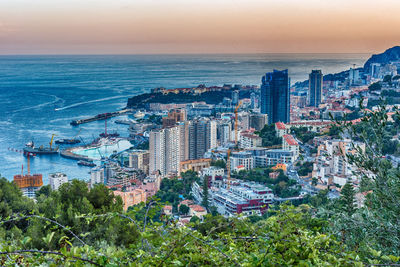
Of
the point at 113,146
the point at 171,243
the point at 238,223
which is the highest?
the point at 171,243

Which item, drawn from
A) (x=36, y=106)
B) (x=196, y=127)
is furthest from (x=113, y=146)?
(x=36, y=106)

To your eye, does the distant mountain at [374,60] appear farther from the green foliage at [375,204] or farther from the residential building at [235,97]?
the green foliage at [375,204]

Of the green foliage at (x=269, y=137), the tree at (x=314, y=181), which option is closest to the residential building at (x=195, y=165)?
the green foliage at (x=269, y=137)

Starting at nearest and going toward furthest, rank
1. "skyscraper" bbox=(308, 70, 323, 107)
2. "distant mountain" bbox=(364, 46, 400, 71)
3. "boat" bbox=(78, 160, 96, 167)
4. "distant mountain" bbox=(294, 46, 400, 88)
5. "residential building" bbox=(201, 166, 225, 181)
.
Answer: "residential building" bbox=(201, 166, 225, 181), "boat" bbox=(78, 160, 96, 167), "distant mountain" bbox=(364, 46, 400, 71), "distant mountain" bbox=(294, 46, 400, 88), "skyscraper" bbox=(308, 70, 323, 107)

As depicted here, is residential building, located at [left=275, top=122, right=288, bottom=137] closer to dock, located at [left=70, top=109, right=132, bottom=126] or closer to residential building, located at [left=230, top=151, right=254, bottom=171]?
residential building, located at [left=230, top=151, right=254, bottom=171]

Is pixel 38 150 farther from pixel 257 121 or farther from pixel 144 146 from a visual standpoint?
pixel 257 121

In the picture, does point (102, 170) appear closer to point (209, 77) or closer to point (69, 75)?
point (209, 77)

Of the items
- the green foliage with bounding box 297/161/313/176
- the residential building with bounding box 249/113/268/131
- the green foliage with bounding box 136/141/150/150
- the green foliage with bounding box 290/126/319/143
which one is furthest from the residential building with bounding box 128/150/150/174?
the residential building with bounding box 249/113/268/131
